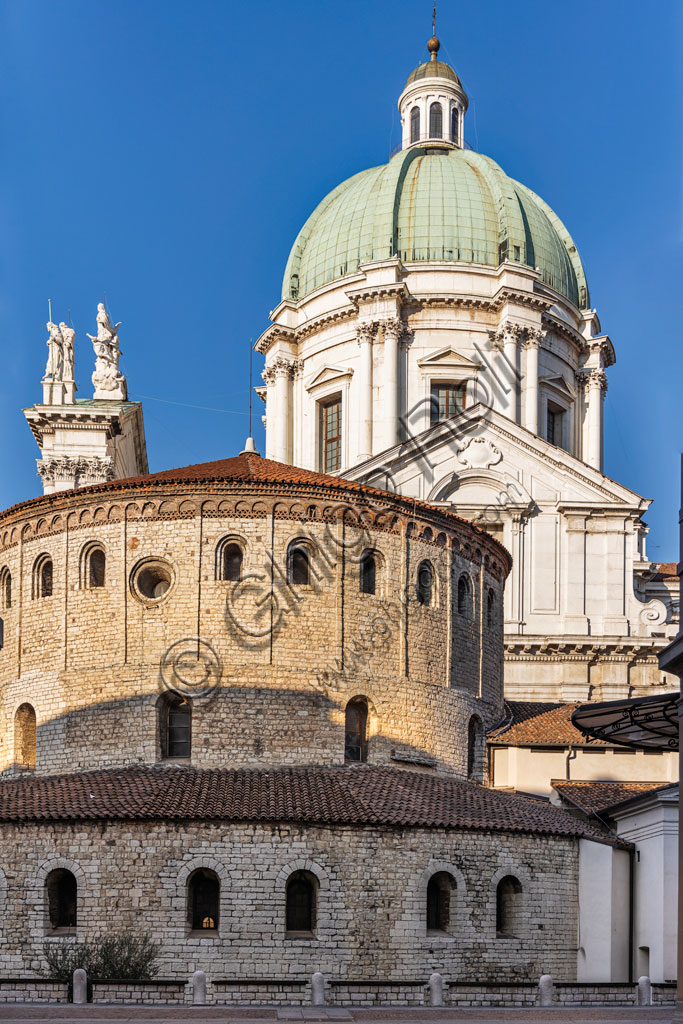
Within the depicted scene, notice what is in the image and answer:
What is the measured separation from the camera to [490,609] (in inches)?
1688

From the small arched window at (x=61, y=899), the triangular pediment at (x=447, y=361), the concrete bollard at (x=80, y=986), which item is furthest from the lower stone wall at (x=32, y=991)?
the triangular pediment at (x=447, y=361)

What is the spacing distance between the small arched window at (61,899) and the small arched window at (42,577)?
8.38 meters

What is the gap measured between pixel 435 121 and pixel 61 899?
5009cm

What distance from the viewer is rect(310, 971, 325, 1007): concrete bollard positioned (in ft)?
96.3

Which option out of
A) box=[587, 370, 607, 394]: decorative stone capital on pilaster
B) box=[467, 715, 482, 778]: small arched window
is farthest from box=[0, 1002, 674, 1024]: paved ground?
box=[587, 370, 607, 394]: decorative stone capital on pilaster

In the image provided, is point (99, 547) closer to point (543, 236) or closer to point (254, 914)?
point (254, 914)

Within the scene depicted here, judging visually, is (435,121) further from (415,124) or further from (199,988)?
(199,988)

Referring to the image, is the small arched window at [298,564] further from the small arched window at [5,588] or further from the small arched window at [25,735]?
the small arched window at [5,588]

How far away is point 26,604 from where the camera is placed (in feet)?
129

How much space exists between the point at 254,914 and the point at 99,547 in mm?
10649

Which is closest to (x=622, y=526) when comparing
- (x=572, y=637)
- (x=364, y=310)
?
(x=572, y=637)

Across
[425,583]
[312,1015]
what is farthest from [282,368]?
[312,1015]

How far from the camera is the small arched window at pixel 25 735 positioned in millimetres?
38750

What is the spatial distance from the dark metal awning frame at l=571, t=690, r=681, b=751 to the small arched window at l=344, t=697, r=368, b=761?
7724mm
